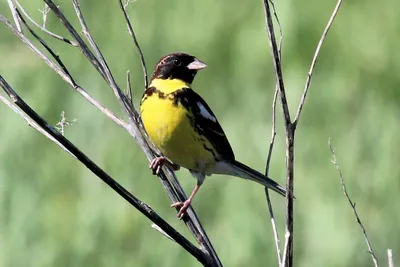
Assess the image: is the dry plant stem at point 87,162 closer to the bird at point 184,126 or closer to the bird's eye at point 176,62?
the bird at point 184,126

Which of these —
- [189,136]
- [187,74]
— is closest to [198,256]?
[189,136]

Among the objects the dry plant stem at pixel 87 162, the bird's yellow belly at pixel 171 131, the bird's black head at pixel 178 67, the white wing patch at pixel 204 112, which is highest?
the bird's black head at pixel 178 67

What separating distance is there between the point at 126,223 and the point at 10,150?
86 cm

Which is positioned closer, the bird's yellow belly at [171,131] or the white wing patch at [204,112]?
the bird's yellow belly at [171,131]

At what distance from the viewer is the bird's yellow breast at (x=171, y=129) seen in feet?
13.1

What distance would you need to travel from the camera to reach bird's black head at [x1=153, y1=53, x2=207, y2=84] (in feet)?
14.3

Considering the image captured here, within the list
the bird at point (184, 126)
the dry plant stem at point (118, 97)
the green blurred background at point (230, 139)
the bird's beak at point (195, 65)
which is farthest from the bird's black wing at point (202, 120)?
the green blurred background at point (230, 139)

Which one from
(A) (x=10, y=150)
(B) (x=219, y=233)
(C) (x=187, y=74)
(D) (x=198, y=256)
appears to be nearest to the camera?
(D) (x=198, y=256)

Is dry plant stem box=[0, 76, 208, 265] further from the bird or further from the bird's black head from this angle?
the bird's black head

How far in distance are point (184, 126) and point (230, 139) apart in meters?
2.14

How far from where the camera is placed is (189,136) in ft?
13.4

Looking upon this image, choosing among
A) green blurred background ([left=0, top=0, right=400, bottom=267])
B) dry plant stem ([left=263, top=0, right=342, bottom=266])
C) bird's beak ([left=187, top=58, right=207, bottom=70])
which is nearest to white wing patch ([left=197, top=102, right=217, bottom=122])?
bird's beak ([left=187, top=58, right=207, bottom=70])

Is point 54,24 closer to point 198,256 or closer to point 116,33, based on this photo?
point 116,33

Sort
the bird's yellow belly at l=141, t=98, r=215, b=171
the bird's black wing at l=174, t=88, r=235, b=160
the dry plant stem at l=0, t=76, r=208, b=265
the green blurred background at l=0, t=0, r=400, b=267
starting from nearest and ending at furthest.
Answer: the dry plant stem at l=0, t=76, r=208, b=265 → the bird's yellow belly at l=141, t=98, r=215, b=171 → the bird's black wing at l=174, t=88, r=235, b=160 → the green blurred background at l=0, t=0, r=400, b=267
